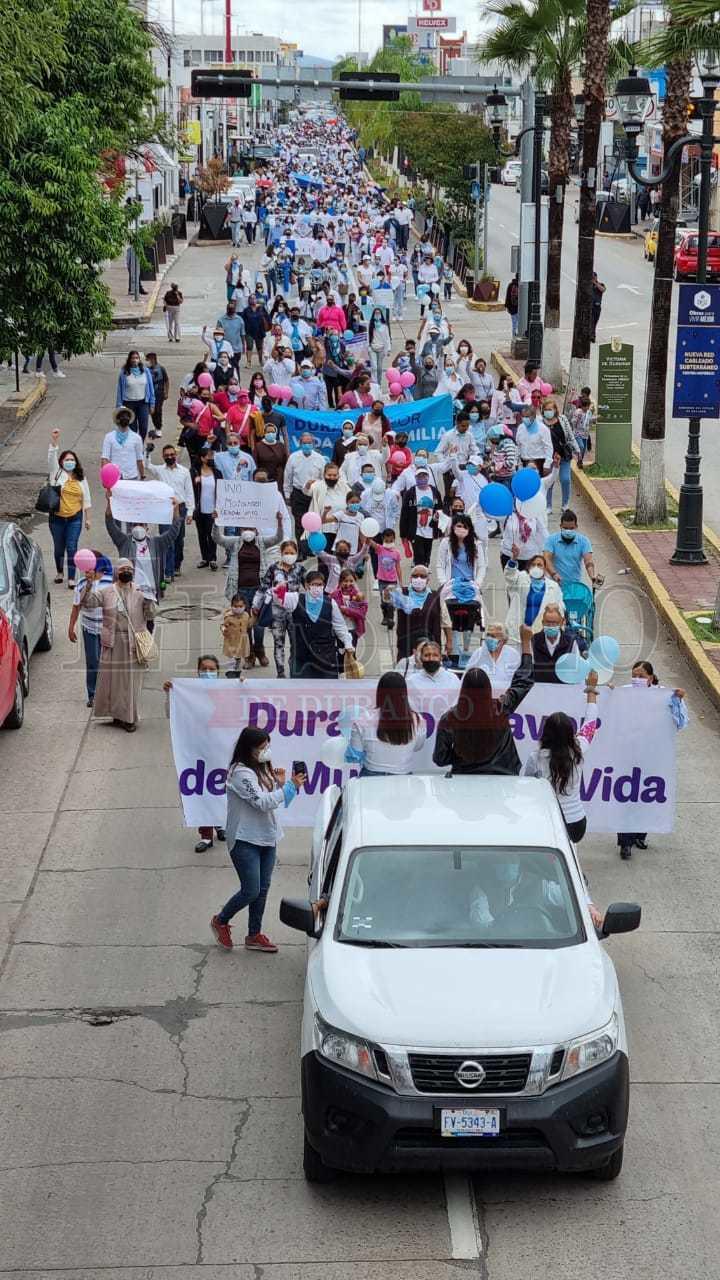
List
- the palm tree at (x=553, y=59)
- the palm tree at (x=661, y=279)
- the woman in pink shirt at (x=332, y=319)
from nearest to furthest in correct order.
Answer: the palm tree at (x=661, y=279), the woman in pink shirt at (x=332, y=319), the palm tree at (x=553, y=59)

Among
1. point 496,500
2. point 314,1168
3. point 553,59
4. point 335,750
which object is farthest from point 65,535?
point 553,59

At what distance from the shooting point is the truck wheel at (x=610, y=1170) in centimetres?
839

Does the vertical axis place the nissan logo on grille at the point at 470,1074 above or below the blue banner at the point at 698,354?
below

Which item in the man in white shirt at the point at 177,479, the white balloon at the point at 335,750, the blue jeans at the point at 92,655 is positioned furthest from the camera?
the man in white shirt at the point at 177,479

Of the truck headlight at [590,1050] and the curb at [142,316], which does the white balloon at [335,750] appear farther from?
the curb at [142,316]

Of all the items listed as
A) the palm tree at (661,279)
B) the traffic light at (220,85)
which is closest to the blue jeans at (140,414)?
the palm tree at (661,279)

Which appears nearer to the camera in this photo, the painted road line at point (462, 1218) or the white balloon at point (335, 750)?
the painted road line at point (462, 1218)

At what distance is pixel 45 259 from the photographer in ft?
94.2

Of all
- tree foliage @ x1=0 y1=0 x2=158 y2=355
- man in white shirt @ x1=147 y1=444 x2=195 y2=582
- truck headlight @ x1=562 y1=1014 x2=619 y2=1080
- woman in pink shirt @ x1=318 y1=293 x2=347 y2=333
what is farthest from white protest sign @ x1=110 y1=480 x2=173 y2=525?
woman in pink shirt @ x1=318 y1=293 x2=347 y2=333

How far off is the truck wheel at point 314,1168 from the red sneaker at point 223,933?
116 inches

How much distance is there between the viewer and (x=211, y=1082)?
962cm

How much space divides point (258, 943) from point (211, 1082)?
1857 mm

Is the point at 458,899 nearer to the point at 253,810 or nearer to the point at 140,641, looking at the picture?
the point at 253,810

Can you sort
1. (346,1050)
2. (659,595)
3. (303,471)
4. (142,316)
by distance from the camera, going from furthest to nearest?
(142,316), (303,471), (659,595), (346,1050)
